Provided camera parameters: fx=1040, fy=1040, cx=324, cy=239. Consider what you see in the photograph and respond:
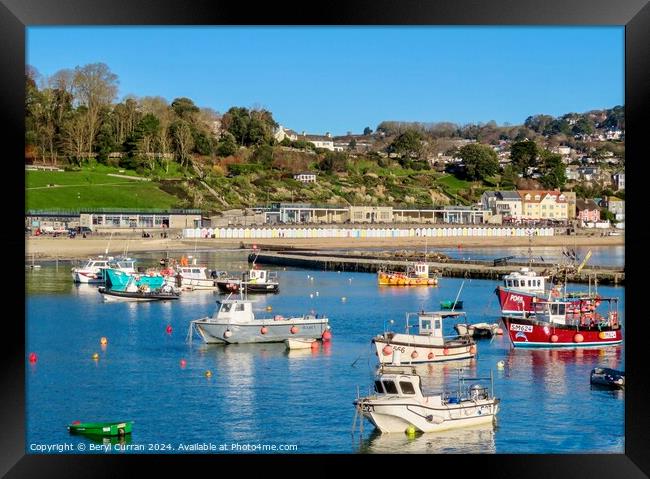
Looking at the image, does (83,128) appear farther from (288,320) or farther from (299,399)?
(299,399)

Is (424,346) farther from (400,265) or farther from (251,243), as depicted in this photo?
(251,243)

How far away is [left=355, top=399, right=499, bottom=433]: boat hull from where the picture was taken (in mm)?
11977

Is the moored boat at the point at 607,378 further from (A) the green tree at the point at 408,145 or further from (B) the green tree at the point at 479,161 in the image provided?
(A) the green tree at the point at 408,145

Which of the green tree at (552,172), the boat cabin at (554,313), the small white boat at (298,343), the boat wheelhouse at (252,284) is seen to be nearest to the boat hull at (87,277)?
the boat wheelhouse at (252,284)

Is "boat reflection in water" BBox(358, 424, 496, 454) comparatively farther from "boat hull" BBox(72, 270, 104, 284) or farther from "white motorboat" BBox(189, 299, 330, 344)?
"boat hull" BBox(72, 270, 104, 284)

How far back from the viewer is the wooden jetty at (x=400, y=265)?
107ft

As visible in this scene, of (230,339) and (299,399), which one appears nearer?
(299,399)

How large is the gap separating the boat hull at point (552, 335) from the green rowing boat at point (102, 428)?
8815mm

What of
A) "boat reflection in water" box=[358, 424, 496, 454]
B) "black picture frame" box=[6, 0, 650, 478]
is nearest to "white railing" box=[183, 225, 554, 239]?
"boat reflection in water" box=[358, 424, 496, 454]
